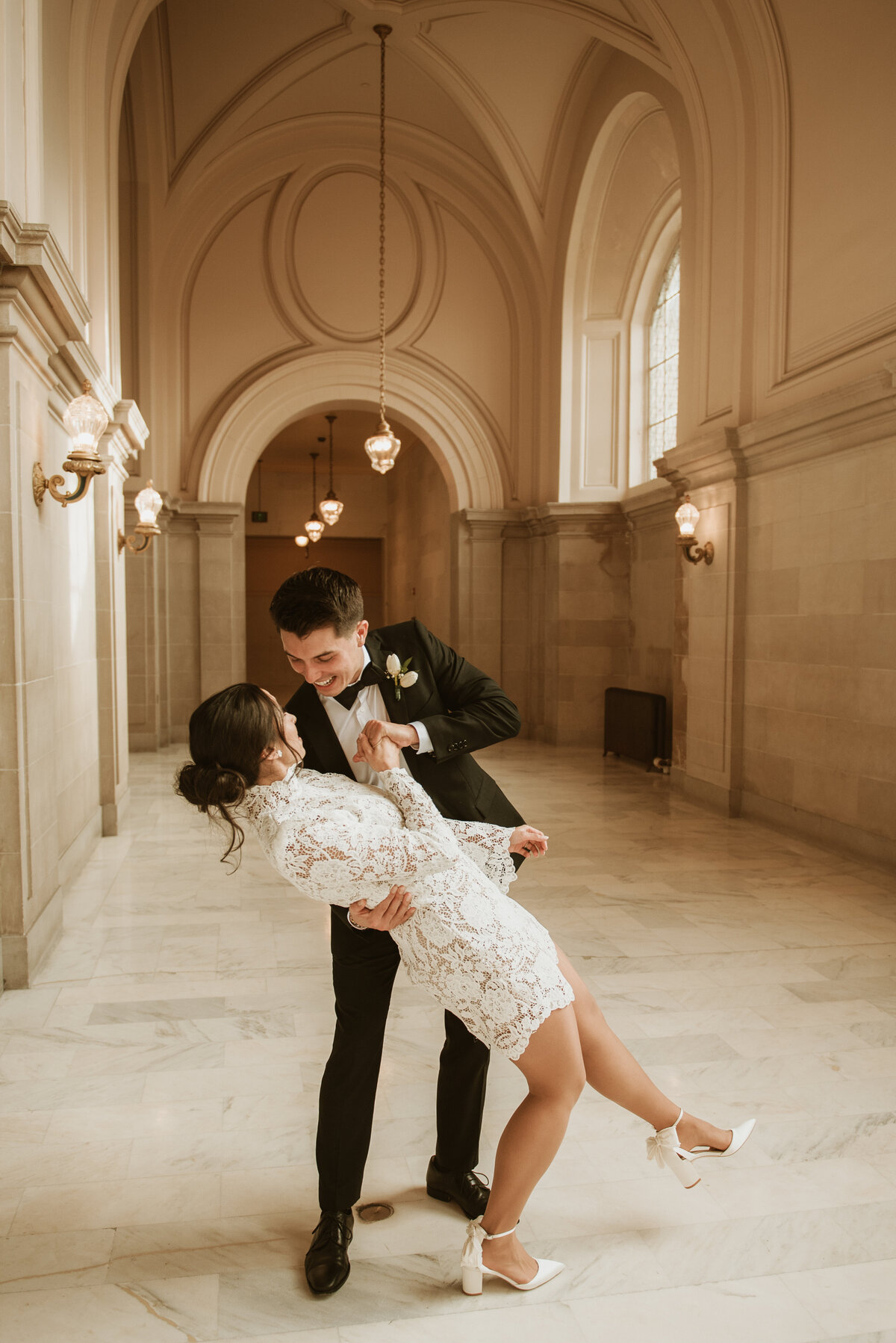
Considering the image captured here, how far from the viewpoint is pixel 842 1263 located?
2512 millimetres

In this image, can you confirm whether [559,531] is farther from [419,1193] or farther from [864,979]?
[419,1193]

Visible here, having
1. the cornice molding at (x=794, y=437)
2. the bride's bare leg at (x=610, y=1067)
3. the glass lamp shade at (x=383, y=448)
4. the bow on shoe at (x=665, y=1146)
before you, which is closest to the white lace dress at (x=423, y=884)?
the bride's bare leg at (x=610, y=1067)

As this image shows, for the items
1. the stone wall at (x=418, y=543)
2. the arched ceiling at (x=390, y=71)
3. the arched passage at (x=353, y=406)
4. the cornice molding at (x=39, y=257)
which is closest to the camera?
the cornice molding at (x=39, y=257)

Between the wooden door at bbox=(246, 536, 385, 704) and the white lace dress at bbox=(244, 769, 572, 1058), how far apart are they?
2299 centimetres

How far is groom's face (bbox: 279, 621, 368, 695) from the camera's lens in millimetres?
2320

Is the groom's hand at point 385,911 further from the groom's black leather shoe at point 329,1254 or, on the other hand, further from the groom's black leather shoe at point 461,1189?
the groom's black leather shoe at point 461,1189

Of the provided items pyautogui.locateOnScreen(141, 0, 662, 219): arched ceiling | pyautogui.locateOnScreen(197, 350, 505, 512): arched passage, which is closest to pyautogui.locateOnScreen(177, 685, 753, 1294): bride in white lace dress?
pyautogui.locateOnScreen(141, 0, 662, 219): arched ceiling

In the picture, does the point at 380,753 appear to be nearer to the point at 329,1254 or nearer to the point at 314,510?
the point at 329,1254

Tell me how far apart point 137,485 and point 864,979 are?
10538 millimetres

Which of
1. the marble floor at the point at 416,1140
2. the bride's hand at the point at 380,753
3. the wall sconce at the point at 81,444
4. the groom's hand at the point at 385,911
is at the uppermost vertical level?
the wall sconce at the point at 81,444

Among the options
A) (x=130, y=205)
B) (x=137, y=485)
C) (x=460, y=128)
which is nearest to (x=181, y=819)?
(x=137, y=485)

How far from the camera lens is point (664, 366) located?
1273 cm

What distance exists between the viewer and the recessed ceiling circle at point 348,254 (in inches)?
537

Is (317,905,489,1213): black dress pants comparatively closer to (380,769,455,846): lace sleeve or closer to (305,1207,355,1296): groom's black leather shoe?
(305,1207,355,1296): groom's black leather shoe
